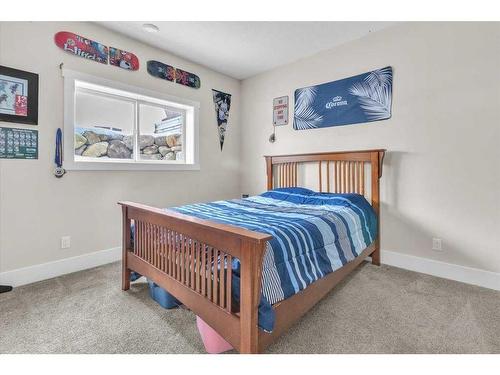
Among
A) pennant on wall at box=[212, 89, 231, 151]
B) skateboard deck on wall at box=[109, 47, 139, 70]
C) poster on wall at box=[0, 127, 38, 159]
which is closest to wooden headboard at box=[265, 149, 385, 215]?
pennant on wall at box=[212, 89, 231, 151]

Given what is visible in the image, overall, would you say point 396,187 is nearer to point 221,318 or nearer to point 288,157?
point 288,157

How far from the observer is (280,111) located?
358 centimetres

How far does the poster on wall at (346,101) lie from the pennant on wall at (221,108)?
3.56ft

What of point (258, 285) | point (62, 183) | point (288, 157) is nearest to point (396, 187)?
point (288, 157)

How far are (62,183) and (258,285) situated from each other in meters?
2.27

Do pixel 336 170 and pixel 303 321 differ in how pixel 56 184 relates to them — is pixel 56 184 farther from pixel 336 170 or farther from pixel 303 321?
pixel 336 170

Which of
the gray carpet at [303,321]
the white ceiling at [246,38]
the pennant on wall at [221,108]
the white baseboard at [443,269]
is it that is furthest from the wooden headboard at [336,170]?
the white ceiling at [246,38]

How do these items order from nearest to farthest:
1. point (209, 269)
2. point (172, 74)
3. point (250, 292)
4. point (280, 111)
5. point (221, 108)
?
1. point (250, 292)
2. point (209, 269)
3. point (172, 74)
4. point (280, 111)
5. point (221, 108)

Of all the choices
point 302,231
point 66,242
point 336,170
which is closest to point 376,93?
point 336,170

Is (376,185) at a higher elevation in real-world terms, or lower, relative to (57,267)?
higher

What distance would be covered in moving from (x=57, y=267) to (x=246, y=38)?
3003 millimetres

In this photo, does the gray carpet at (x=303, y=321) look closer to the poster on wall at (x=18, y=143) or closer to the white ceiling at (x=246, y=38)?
the poster on wall at (x=18, y=143)

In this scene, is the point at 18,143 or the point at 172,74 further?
the point at 172,74

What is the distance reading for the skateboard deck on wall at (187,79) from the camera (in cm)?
328
